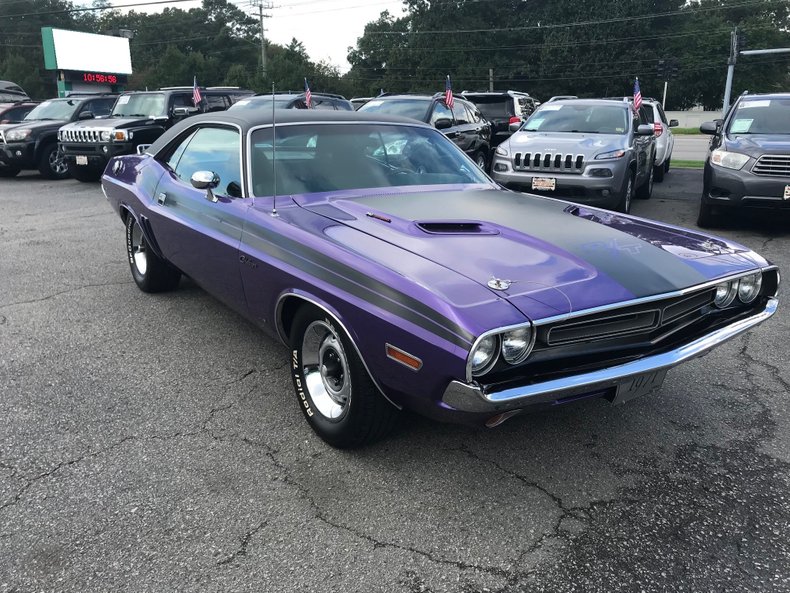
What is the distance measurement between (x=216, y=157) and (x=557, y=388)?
110 inches

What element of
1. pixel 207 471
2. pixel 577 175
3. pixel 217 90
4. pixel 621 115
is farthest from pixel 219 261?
pixel 217 90

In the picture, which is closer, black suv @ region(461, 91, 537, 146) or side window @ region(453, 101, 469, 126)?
side window @ region(453, 101, 469, 126)

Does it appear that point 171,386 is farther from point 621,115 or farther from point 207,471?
point 621,115

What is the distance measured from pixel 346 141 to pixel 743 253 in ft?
7.71

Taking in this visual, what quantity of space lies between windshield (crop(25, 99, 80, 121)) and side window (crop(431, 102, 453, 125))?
8.43 meters

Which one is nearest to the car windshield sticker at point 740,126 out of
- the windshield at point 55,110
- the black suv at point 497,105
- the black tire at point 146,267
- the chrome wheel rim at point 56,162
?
the black suv at point 497,105

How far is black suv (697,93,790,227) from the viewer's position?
7477 millimetres

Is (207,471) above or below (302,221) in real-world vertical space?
below

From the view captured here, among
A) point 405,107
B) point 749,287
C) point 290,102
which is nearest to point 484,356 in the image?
point 749,287

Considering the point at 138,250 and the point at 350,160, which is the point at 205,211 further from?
the point at 138,250

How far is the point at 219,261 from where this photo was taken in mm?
3803

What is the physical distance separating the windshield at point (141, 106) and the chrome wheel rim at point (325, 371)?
1103cm

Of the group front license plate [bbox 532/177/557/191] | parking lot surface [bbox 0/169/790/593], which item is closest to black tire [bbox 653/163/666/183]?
front license plate [bbox 532/177/557/191]

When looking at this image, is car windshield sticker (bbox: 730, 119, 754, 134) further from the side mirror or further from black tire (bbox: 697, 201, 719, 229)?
the side mirror
